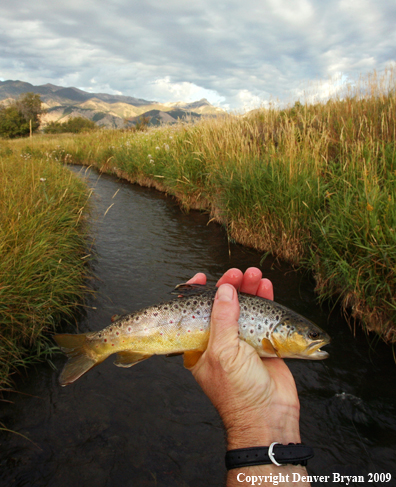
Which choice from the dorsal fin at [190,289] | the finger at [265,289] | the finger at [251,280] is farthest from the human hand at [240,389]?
the finger at [265,289]

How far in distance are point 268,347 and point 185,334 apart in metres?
0.63

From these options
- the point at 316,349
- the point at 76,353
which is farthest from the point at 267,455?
the point at 76,353

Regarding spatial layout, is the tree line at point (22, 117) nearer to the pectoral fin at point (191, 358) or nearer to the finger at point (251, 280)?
the finger at point (251, 280)

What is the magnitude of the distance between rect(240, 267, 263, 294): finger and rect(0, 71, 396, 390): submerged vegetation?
2.19 meters

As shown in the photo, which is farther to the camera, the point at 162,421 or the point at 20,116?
the point at 20,116

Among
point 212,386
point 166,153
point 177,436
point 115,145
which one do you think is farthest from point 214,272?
point 115,145

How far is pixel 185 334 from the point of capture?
2.23 metres

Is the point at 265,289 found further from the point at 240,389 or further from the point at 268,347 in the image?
the point at 240,389

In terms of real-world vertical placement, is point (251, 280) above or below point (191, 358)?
above

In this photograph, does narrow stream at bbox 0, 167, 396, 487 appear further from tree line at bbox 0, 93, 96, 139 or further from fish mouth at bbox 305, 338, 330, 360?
tree line at bbox 0, 93, 96, 139

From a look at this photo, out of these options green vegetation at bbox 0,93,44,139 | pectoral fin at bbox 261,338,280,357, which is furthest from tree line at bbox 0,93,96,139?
pectoral fin at bbox 261,338,280,357

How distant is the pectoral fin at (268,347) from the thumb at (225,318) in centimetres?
26

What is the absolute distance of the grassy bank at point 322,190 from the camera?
14.2ft

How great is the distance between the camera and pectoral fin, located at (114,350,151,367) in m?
2.18
